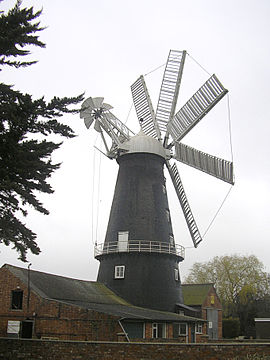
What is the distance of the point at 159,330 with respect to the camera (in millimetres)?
23422

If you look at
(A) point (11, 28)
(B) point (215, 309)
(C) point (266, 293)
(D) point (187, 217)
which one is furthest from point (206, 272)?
(A) point (11, 28)

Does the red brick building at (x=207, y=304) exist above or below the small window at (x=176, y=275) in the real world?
below

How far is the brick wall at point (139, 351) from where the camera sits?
1418 cm

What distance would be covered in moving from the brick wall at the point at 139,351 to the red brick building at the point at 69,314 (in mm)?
4319

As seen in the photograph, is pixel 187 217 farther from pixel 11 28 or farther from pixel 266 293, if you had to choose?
pixel 266 293

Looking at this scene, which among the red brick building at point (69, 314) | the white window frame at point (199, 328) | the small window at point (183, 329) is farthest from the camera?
the white window frame at point (199, 328)

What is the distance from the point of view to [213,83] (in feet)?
90.4

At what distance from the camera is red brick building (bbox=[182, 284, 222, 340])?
37.6 m

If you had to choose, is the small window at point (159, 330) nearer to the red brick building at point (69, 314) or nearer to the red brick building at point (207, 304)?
the red brick building at point (69, 314)

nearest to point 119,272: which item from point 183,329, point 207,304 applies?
point 183,329

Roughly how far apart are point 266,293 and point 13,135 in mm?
53678

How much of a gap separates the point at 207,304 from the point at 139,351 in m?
25.2

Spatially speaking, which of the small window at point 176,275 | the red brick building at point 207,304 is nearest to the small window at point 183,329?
the small window at point 176,275

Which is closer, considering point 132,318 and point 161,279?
point 132,318
